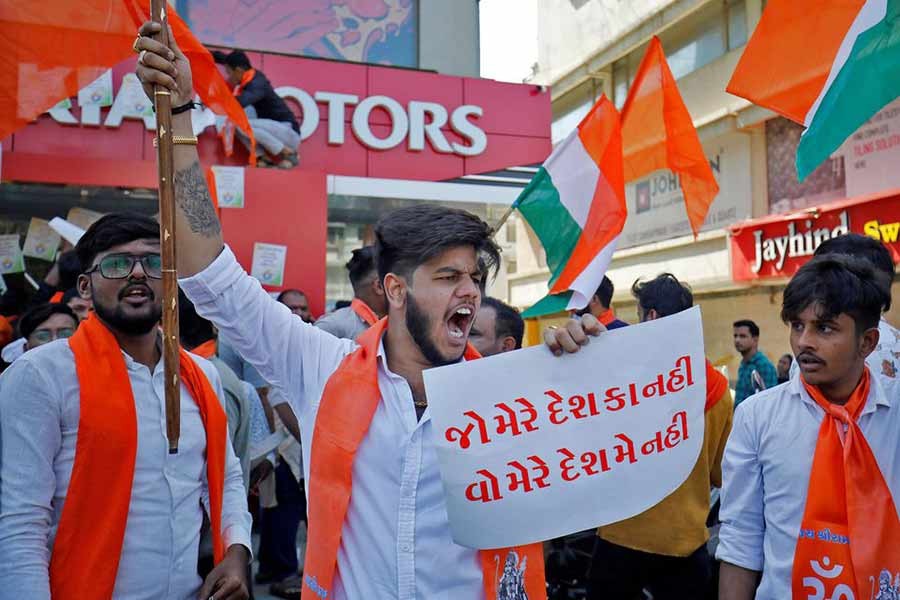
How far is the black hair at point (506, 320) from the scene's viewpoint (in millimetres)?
4389

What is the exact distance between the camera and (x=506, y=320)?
4.43m

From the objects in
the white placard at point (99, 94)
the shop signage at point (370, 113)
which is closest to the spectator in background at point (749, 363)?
the shop signage at point (370, 113)

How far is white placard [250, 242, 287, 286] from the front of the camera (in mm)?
8281

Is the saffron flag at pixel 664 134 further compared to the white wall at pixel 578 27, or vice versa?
the white wall at pixel 578 27

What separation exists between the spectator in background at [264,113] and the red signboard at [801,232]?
8.52 meters

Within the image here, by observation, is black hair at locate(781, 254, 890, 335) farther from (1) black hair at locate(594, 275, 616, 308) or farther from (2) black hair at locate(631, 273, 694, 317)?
(1) black hair at locate(594, 275, 616, 308)

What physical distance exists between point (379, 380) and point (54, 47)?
1617 mm

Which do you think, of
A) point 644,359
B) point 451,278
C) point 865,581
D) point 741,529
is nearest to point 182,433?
point 451,278

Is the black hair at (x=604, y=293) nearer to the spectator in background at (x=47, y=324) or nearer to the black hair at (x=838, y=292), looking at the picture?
the black hair at (x=838, y=292)

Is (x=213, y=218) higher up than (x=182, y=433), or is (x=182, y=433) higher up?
(x=213, y=218)

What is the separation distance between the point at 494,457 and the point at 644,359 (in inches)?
18.2

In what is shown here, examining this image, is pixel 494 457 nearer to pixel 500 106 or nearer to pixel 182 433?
pixel 182 433

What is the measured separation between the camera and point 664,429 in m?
2.12

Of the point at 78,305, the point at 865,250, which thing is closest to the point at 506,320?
the point at 865,250
